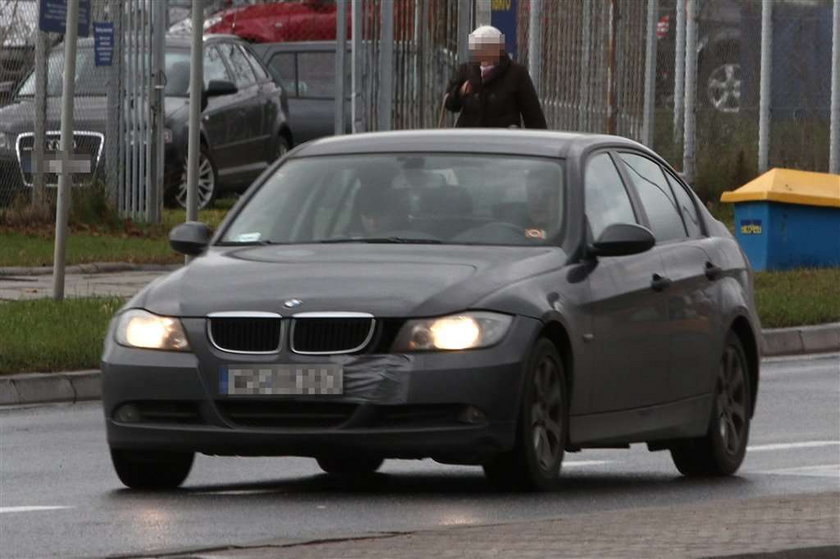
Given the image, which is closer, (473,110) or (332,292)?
(332,292)

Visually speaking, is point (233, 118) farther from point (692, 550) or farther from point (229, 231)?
point (692, 550)

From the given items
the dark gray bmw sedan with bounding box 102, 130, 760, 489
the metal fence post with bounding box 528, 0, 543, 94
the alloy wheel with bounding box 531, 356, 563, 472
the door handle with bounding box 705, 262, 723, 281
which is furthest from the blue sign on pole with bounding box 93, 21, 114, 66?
the alloy wheel with bounding box 531, 356, 563, 472

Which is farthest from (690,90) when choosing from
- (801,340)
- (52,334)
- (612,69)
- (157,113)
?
(52,334)

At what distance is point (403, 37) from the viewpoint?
86.6ft

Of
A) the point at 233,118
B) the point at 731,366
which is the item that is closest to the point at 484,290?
the point at 731,366

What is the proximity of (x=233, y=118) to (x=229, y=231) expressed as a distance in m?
18.0

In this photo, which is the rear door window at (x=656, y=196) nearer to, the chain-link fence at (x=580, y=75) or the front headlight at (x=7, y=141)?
the chain-link fence at (x=580, y=75)

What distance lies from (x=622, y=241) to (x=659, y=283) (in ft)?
1.74

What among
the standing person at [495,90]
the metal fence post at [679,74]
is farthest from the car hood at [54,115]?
the standing person at [495,90]

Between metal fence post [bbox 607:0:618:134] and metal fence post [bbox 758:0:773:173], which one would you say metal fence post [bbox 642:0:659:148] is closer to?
metal fence post [bbox 607:0:618:134]

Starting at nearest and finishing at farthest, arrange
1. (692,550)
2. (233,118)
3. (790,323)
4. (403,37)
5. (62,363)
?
(692,550) → (62,363) → (790,323) → (403,37) → (233,118)

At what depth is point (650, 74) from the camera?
29.0 m

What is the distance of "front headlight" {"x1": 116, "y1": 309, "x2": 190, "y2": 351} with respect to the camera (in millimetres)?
9672

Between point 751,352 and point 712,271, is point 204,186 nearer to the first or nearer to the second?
point 751,352
